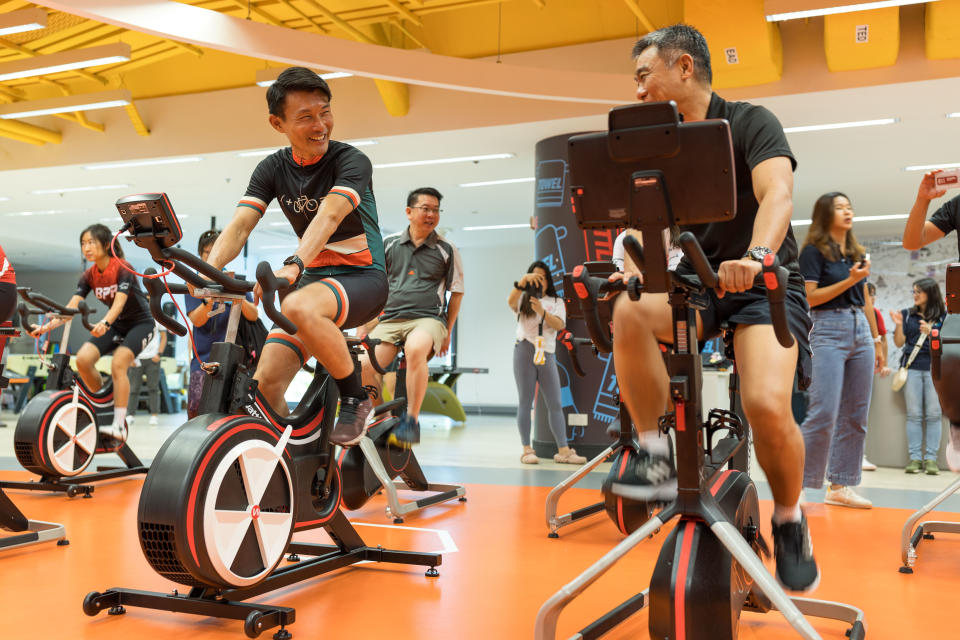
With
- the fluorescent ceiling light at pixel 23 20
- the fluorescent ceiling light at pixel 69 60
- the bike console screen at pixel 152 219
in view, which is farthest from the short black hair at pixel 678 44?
the fluorescent ceiling light at pixel 69 60

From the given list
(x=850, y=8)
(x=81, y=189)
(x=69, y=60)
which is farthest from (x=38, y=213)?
(x=850, y=8)

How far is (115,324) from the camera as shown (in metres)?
5.36

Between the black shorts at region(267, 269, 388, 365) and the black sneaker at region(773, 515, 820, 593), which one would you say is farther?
the black shorts at region(267, 269, 388, 365)

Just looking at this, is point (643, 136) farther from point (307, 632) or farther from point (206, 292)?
point (307, 632)

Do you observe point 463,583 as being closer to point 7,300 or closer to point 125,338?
point 7,300

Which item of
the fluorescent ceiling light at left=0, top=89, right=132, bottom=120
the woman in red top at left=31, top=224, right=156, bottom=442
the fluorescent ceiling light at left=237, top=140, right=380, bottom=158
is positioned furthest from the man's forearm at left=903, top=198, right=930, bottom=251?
the fluorescent ceiling light at left=0, top=89, right=132, bottom=120

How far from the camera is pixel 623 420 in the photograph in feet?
11.6

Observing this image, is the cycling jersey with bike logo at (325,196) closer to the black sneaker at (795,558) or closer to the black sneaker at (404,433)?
the black sneaker at (404,433)

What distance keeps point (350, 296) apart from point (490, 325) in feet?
41.6

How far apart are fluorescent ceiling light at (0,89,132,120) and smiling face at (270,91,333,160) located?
20.3 ft

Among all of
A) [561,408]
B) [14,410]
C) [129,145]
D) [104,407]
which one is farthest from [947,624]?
[14,410]

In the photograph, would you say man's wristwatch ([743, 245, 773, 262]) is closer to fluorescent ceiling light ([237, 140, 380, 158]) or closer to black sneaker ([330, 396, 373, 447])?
black sneaker ([330, 396, 373, 447])

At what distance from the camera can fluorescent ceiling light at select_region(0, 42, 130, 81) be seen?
6.86 m

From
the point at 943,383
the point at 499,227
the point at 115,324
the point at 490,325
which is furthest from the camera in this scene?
the point at 490,325
